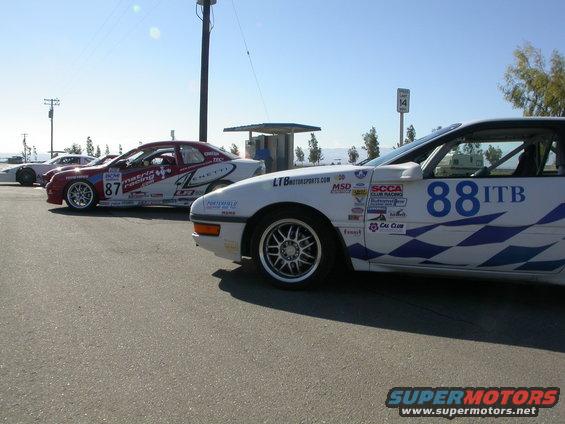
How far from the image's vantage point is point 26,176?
19.9 m

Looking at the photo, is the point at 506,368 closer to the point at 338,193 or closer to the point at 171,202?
the point at 338,193

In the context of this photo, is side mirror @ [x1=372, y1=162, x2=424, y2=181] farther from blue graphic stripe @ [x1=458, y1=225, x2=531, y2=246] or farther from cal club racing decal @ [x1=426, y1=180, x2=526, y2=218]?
blue graphic stripe @ [x1=458, y1=225, x2=531, y2=246]

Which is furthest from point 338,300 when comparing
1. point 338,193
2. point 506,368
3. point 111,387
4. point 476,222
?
point 111,387

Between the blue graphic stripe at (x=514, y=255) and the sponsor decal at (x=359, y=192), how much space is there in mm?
1089

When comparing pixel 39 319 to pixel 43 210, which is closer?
pixel 39 319

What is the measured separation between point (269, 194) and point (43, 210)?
25.0ft

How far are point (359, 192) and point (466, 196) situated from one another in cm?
84

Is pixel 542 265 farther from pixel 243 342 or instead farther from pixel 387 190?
pixel 243 342

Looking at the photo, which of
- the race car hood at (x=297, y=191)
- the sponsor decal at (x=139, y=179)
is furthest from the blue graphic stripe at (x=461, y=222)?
the sponsor decal at (x=139, y=179)

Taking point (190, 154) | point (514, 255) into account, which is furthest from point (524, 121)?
point (190, 154)

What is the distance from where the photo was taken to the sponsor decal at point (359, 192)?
4242 mm

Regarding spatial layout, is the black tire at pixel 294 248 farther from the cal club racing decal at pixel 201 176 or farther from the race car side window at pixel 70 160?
the race car side window at pixel 70 160

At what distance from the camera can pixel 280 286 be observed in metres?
4.51

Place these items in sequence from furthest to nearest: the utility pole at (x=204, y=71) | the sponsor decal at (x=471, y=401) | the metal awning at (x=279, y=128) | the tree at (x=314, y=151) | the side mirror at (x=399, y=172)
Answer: the tree at (x=314, y=151)
the metal awning at (x=279, y=128)
the utility pole at (x=204, y=71)
the side mirror at (x=399, y=172)
the sponsor decal at (x=471, y=401)
